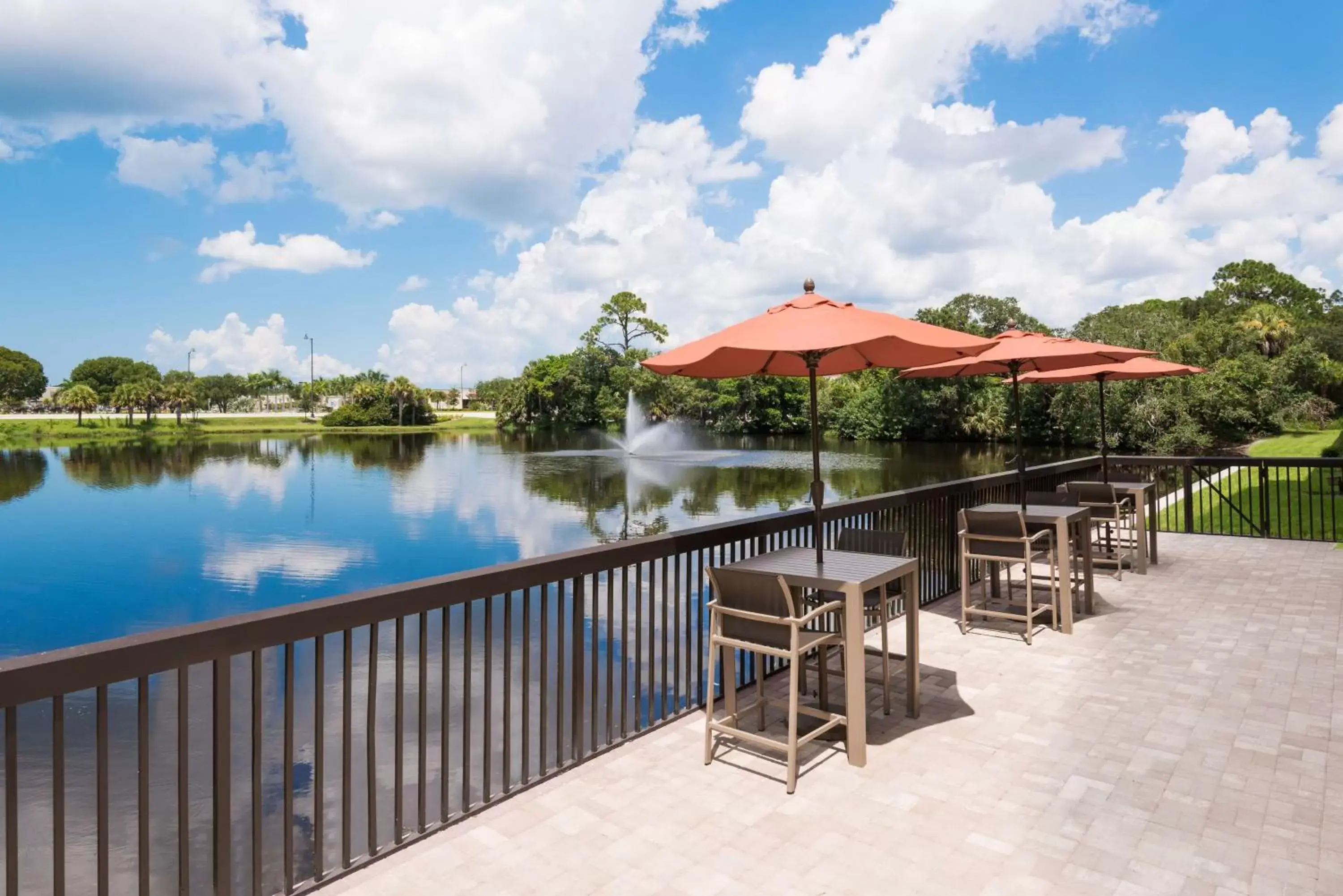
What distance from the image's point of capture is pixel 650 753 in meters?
3.35

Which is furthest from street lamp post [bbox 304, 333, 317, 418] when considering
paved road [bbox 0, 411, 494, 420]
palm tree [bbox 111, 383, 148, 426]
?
palm tree [bbox 111, 383, 148, 426]

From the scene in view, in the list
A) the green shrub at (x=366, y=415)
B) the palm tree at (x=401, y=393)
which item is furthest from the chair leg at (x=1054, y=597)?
the palm tree at (x=401, y=393)

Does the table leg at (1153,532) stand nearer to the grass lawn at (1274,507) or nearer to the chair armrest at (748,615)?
the grass lawn at (1274,507)

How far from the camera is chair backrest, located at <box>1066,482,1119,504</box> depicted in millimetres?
7039

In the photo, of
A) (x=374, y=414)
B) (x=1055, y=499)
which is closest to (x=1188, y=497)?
(x=1055, y=499)

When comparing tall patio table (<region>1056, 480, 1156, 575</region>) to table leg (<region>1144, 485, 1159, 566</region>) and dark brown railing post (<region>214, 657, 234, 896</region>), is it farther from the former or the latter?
dark brown railing post (<region>214, 657, 234, 896</region>)

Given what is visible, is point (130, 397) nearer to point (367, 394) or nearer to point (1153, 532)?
point (367, 394)

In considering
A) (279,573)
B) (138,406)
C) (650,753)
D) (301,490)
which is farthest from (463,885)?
(138,406)

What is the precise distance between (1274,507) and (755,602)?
13.5 meters

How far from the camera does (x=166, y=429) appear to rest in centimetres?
7394

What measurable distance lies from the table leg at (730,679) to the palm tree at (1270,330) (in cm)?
4416

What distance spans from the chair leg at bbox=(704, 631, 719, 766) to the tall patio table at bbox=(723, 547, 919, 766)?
0.63ft

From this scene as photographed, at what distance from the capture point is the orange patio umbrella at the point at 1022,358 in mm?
5688

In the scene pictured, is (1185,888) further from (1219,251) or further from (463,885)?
(1219,251)
